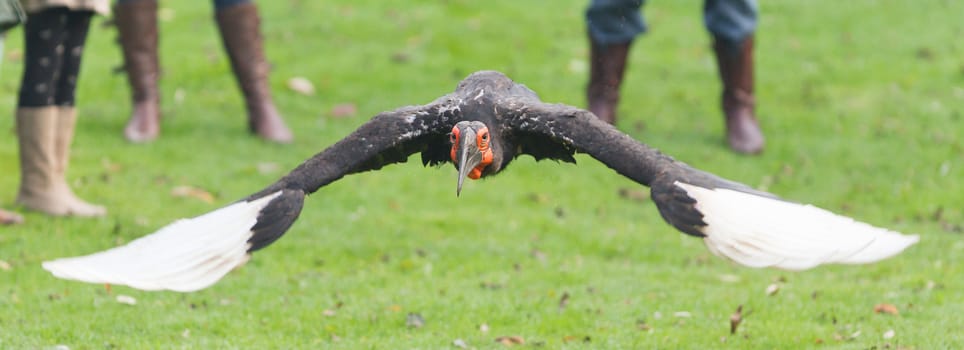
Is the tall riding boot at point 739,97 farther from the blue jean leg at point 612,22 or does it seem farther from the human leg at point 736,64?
the blue jean leg at point 612,22

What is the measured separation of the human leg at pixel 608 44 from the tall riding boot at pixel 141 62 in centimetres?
328

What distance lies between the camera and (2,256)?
662cm

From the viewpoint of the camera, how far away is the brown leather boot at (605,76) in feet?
29.4

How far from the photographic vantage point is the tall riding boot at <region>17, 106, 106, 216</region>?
23.4 feet

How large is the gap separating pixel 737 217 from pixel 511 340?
1.64 metres

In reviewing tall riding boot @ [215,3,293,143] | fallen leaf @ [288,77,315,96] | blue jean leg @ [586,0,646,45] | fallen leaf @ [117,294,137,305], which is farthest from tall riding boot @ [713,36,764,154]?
fallen leaf @ [117,294,137,305]

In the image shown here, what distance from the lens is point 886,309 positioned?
6.03 m

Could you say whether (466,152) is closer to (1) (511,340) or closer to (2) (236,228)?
(2) (236,228)

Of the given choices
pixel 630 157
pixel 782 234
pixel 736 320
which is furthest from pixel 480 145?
pixel 736 320

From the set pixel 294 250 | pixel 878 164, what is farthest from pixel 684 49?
pixel 294 250

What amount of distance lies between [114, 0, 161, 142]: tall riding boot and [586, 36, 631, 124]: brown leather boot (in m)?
3.31

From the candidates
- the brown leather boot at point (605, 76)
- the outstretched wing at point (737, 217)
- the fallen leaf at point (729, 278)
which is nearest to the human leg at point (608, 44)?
the brown leather boot at point (605, 76)

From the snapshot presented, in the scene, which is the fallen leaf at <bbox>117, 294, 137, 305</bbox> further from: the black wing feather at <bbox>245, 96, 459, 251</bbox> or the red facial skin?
the red facial skin

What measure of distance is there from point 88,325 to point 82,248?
1.24m
